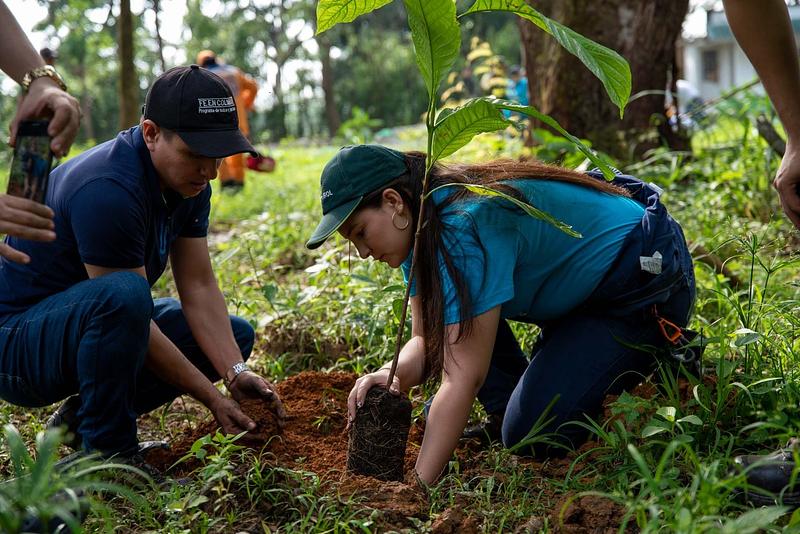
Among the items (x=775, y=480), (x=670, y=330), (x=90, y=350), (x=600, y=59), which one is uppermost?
(x=600, y=59)

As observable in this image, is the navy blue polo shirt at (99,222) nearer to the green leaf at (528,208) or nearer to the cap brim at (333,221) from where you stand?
the cap brim at (333,221)

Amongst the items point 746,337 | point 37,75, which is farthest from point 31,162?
point 746,337

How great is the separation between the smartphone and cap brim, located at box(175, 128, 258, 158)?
41 centimetres

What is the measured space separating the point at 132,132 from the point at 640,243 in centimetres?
153

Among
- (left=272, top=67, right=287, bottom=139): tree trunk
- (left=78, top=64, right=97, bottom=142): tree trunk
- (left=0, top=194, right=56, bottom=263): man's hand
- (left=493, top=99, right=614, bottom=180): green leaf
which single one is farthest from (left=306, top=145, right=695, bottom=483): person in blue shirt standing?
(left=78, top=64, right=97, bottom=142): tree trunk

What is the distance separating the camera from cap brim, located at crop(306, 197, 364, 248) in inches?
82.5

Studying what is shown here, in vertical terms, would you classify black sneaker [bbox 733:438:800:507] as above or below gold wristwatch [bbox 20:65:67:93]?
below

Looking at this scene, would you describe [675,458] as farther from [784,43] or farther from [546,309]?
[784,43]

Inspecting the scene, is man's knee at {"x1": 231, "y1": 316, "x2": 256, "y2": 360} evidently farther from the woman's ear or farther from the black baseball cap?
the woman's ear

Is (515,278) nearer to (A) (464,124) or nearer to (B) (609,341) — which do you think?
(B) (609,341)

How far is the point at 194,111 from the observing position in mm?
2256

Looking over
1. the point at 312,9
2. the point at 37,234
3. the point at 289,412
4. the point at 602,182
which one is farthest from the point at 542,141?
the point at 312,9

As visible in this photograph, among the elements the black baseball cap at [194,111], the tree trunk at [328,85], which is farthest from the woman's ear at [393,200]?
the tree trunk at [328,85]

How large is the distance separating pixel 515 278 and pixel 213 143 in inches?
36.8
